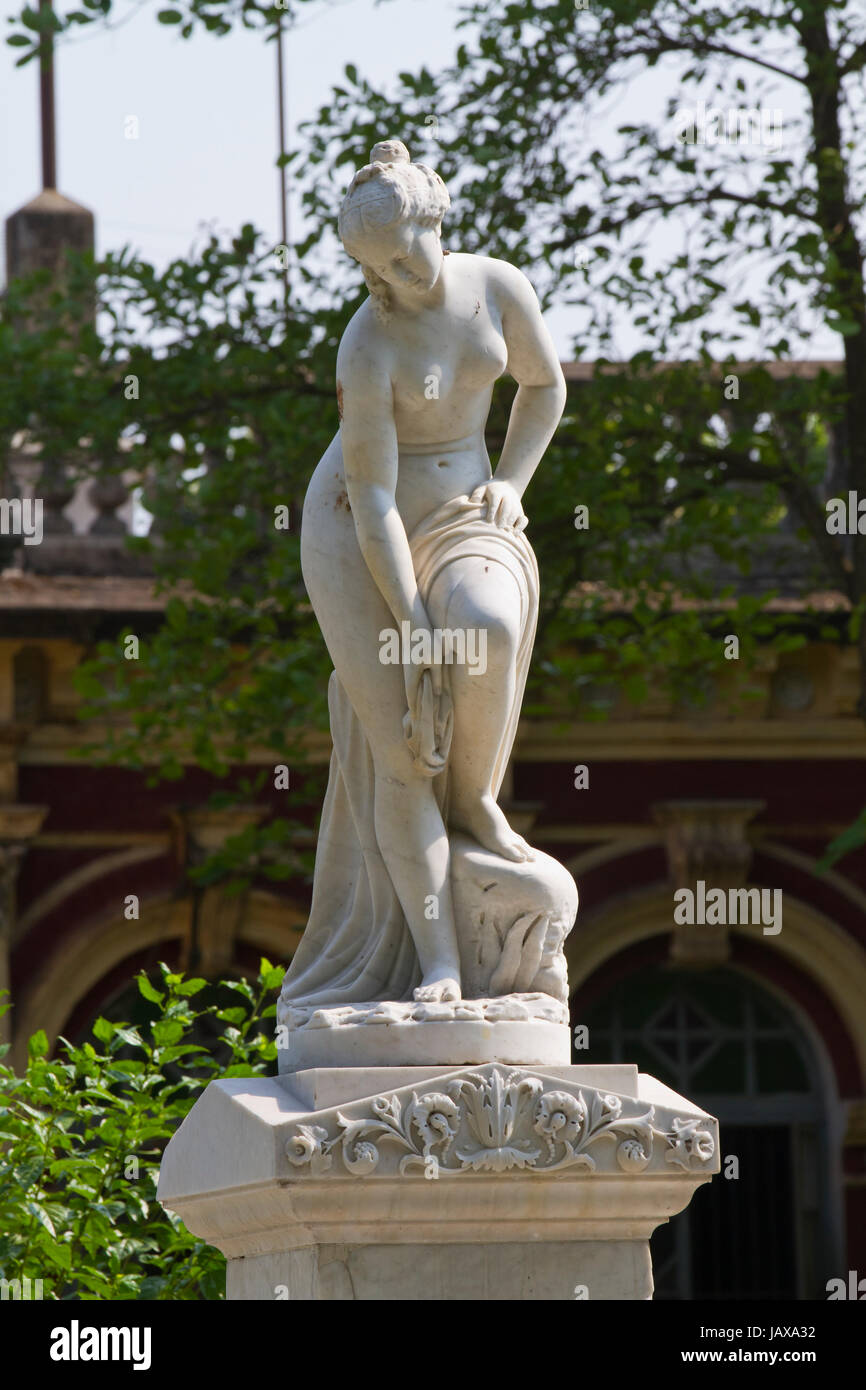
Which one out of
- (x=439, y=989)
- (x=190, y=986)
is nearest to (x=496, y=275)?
(x=439, y=989)

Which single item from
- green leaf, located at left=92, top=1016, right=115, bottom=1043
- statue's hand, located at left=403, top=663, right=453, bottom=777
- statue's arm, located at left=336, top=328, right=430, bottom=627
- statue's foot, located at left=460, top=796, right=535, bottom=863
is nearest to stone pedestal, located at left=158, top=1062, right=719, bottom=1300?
statue's foot, located at left=460, top=796, right=535, bottom=863

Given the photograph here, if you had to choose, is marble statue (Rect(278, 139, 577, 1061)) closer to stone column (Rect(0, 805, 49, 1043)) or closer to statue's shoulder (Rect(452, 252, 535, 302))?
statue's shoulder (Rect(452, 252, 535, 302))

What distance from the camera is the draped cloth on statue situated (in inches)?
237

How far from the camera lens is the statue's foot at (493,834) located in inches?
236

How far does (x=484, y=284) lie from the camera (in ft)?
20.2

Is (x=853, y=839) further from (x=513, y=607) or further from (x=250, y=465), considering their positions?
(x=513, y=607)

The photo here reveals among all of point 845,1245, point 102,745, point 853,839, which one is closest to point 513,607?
point 853,839

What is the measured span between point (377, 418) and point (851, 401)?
7.34 meters

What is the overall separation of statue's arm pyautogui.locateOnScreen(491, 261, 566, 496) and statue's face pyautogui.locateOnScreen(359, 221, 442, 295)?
0.81 feet

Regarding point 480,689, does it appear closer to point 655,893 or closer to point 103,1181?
point 103,1181

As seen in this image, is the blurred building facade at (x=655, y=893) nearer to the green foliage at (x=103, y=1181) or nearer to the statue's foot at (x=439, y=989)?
the green foliage at (x=103, y=1181)

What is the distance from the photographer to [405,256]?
595 centimetres

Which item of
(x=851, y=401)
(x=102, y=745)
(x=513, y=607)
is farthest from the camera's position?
(x=102, y=745)

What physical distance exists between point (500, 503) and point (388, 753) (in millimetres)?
677
